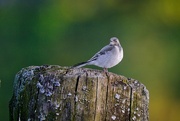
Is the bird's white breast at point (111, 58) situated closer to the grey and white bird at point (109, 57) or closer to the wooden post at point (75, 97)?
the grey and white bird at point (109, 57)

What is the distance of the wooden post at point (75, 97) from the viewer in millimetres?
4801

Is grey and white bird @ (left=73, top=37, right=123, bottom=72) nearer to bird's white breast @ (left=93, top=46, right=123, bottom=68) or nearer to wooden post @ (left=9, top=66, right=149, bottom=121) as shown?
bird's white breast @ (left=93, top=46, right=123, bottom=68)

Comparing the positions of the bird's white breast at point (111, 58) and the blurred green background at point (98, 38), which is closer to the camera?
the bird's white breast at point (111, 58)

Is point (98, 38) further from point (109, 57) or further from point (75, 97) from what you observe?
point (75, 97)

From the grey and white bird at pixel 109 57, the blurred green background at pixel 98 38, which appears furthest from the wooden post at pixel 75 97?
the blurred green background at pixel 98 38

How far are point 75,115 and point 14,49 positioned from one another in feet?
45.2

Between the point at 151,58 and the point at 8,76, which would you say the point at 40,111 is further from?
the point at 151,58

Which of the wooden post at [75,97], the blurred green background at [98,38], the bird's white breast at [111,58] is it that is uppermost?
the blurred green background at [98,38]

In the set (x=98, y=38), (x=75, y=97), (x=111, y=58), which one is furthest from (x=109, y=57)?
(x=98, y=38)

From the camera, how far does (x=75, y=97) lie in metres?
4.80

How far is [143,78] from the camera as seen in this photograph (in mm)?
18391

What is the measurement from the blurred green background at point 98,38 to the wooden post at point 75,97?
11504mm

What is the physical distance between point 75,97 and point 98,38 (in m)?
13.5

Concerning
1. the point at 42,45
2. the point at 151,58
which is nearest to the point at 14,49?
the point at 42,45
